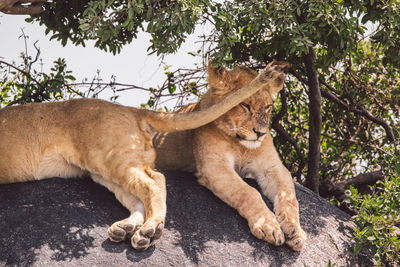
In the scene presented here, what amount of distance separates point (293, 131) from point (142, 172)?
123 inches

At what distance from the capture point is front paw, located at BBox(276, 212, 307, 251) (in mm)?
3869

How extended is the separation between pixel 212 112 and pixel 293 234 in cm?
112

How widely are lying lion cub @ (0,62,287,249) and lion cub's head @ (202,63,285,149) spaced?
168 millimetres

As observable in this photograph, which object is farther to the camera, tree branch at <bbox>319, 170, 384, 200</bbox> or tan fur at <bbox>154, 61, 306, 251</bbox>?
tree branch at <bbox>319, 170, 384, 200</bbox>

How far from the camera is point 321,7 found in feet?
14.0

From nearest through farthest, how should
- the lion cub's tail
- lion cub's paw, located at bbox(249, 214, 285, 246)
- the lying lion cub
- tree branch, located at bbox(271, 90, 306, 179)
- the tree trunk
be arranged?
lion cub's paw, located at bbox(249, 214, 285, 246)
the lying lion cub
the lion cub's tail
the tree trunk
tree branch, located at bbox(271, 90, 306, 179)

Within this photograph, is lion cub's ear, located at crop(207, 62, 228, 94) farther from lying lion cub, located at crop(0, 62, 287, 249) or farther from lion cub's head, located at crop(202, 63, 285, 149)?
lying lion cub, located at crop(0, 62, 287, 249)

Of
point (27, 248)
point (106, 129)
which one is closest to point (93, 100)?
point (106, 129)

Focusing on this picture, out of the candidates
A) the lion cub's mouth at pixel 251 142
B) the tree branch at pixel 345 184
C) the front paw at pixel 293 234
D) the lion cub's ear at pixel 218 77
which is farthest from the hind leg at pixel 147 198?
the tree branch at pixel 345 184

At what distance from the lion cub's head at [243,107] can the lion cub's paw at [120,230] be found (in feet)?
4.17

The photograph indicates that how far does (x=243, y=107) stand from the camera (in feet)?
14.5

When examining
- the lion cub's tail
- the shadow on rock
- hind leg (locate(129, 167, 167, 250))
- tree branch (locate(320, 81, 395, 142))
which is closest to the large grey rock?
the shadow on rock

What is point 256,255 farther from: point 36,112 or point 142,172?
point 36,112

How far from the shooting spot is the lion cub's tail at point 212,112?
411cm
